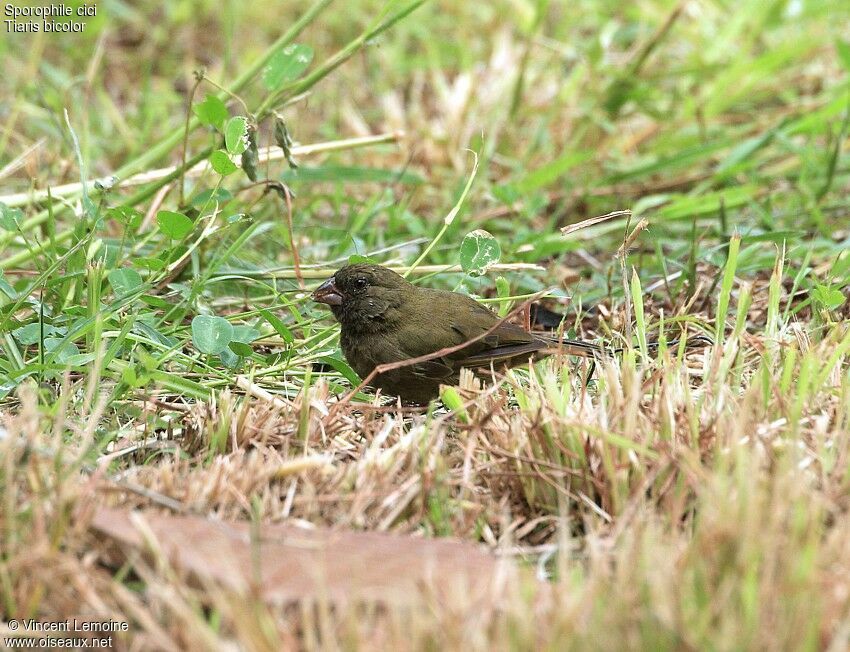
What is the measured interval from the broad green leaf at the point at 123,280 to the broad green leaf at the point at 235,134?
0.47 metres

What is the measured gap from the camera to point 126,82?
22.4 ft

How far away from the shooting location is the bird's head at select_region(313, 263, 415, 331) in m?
3.54

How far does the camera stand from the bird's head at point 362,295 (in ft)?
11.6

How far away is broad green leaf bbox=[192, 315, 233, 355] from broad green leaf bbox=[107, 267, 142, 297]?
0.78 feet

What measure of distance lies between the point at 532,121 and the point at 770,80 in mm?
1532

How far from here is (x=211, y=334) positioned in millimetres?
3170

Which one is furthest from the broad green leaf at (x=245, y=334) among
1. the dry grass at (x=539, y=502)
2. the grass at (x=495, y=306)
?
the dry grass at (x=539, y=502)

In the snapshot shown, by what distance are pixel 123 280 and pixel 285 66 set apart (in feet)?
3.26

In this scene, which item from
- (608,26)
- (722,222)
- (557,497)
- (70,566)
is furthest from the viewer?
(608,26)

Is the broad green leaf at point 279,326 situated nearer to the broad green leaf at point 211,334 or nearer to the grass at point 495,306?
the grass at point 495,306

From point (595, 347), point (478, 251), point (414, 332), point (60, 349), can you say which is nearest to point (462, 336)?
point (414, 332)

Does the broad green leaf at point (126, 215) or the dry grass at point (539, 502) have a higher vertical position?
the broad green leaf at point (126, 215)

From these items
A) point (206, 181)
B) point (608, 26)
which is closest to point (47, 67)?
point (206, 181)

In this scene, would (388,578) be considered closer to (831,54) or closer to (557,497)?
(557,497)
